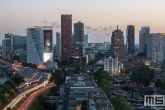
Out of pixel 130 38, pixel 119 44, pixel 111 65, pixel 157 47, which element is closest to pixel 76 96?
pixel 111 65

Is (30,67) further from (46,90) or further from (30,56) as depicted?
(46,90)

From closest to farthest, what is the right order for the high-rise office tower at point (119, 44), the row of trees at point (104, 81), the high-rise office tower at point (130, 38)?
the row of trees at point (104, 81)
the high-rise office tower at point (119, 44)
the high-rise office tower at point (130, 38)

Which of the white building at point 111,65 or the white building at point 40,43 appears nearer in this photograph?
the white building at point 111,65

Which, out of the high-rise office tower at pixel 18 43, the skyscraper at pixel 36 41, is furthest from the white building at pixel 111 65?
the high-rise office tower at pixel 18 43

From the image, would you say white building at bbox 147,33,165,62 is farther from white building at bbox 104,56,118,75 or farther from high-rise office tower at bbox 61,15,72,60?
white building at bbox 104,56,118,75

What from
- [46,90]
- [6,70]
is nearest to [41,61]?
[6,70]

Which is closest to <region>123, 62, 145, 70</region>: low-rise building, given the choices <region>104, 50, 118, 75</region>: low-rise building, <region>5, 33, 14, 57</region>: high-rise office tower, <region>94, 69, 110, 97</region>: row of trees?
<region>104, 50, 118, 75</region>: low-rise building

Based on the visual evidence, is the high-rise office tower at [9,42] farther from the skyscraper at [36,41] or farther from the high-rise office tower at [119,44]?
the high-rise office tower at [119,44]

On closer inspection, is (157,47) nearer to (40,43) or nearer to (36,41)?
(40,43)
